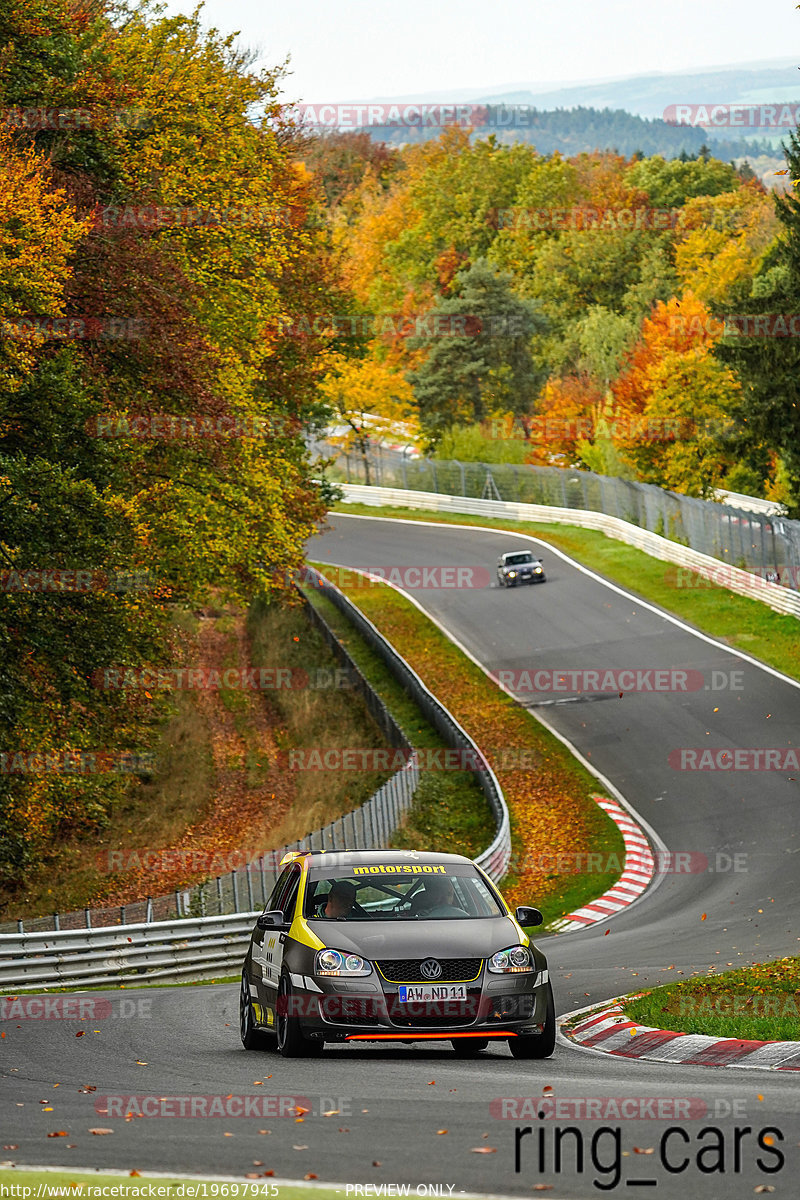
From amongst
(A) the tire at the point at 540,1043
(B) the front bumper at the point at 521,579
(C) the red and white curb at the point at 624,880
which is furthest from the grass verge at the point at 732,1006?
(B) the front bumper at the point at 521,579

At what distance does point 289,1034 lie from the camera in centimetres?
1037

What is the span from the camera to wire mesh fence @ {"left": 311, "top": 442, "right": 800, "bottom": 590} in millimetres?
45125

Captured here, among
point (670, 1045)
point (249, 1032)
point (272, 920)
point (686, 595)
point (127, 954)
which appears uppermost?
point (272, 920)

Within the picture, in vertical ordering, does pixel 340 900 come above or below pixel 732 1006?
above

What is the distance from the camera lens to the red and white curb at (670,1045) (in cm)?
990

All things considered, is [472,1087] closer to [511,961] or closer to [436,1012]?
[436,1012]

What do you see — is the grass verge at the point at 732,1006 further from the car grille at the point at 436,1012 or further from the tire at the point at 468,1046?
the car grille at the point at 436,1012

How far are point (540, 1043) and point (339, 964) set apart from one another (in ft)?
5.25

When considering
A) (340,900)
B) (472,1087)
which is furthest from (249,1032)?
(472,1087)

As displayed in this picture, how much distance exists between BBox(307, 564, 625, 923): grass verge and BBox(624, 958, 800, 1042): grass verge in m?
10.6

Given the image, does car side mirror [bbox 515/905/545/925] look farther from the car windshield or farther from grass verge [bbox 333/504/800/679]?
grass verge [bbox 333/504/800/679]

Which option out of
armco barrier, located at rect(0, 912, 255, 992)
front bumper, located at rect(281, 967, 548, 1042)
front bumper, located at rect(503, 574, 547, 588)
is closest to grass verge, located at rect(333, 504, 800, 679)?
front bumper, located at rect(503, 574, 547, 588)

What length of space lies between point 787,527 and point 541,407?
133 ft

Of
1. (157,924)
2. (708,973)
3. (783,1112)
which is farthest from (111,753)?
(783,1112)
